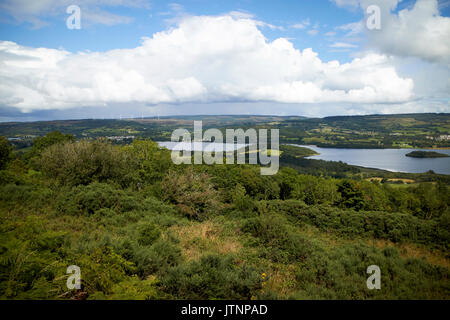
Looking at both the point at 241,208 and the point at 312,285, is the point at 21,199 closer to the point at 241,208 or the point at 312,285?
the point at 241,208

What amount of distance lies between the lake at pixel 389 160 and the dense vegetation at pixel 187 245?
109 meters

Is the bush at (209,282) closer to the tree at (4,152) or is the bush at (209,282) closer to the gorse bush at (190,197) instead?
the gorse bush at (190,197)

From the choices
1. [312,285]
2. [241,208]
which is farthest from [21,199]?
[312,285]

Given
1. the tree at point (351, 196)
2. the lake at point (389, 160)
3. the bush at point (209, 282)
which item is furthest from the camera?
the lake at point (389, 160)

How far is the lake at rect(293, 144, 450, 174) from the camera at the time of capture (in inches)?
4043

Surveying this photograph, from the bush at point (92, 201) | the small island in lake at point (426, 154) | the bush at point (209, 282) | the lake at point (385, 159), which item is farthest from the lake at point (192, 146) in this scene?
the small island in lake at point (426, 154)

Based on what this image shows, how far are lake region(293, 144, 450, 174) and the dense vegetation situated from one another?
108604 mm

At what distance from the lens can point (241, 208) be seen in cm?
1705

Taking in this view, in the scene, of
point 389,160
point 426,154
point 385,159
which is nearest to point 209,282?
point 389,160

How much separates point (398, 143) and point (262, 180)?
Result: 152452 mm

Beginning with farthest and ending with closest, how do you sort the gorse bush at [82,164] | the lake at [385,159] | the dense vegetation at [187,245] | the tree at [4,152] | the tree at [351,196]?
the lake at [385,159]
the tree at [351,196]
the tree at [4,152]
the gorse bush at [82,164]
the dense vegetation at [187,245]

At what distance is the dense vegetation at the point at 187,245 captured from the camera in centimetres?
533

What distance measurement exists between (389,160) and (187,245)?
13849cm

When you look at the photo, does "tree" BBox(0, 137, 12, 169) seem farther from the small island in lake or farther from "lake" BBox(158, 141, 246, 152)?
the small island in lake
